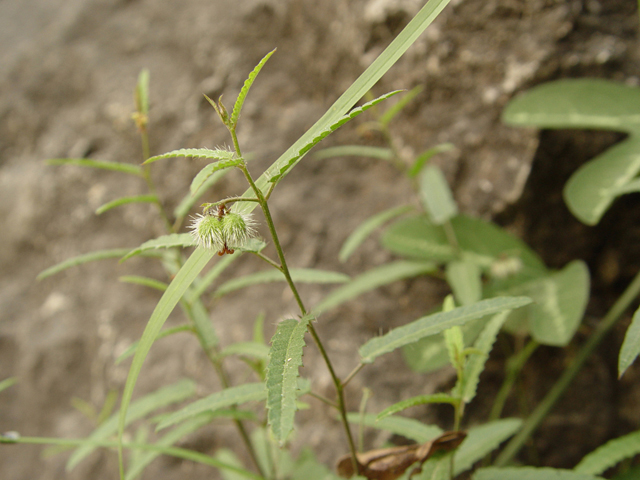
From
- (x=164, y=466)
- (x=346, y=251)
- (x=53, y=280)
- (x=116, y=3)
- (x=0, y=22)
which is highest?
(x=0, y=22)

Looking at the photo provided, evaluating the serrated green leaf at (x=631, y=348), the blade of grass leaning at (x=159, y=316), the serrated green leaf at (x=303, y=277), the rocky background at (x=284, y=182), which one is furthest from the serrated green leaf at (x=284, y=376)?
the rocky background at (x=284, y=182)

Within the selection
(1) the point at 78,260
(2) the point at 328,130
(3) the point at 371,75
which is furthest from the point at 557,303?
(1) the point at 78,260

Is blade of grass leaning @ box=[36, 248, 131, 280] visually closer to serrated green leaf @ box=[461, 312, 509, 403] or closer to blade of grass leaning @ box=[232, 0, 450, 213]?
blade of grass leaning @ box=[232, 0, 450, 213]

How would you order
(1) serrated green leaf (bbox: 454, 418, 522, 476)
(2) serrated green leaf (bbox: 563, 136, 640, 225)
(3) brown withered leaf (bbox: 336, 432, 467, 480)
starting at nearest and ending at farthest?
1. (3) brown withered leaf (bbox: 336, 432, 467, 480)
2. (1) serrated green leaf (bbox: 454, 418, 522, 476)
3. (2) serrated green leaf (bbox: 563, 136, 640, 225)

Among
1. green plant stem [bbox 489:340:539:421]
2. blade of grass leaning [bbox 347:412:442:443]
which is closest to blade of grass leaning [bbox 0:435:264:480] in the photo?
blade of grass leaning [bbox 347:412:442:443]

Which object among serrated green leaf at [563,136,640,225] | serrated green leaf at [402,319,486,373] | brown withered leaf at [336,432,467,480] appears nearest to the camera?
brown withered leaf at [336,432,467,480]

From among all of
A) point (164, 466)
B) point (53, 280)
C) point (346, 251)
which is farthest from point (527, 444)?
point (53, 280)

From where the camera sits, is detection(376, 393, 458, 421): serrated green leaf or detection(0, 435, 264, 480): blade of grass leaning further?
detection(0, 435, 264, 480): blade of grass leaning

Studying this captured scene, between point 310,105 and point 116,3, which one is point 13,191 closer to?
point 116,3
